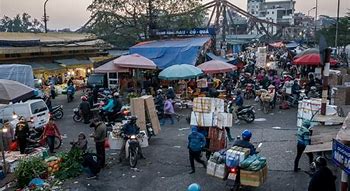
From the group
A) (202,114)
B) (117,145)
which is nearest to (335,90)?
(202,114)

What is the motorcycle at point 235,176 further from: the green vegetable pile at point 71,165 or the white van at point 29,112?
the white van at point 29,112

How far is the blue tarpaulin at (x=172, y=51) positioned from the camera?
21938 millimetres

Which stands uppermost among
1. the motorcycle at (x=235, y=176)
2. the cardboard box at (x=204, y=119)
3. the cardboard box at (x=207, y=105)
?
the cardboard box at (x=207, y=105)

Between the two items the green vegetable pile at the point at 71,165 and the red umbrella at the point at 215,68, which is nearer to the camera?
the green vegetable pile at the point at 71,165

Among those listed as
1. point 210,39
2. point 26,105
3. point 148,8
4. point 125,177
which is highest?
point 148,8

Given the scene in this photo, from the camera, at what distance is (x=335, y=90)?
13.3m

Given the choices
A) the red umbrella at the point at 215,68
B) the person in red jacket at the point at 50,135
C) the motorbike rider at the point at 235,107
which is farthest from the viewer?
the red umbrella at the point at 215,68

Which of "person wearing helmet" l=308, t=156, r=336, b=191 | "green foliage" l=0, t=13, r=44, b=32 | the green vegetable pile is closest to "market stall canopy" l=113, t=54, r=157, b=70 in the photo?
the green vegetable pile

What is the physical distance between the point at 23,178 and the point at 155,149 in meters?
4.19

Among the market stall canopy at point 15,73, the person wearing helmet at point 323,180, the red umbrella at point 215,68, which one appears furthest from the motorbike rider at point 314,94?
the market stall canopy at point 15,73

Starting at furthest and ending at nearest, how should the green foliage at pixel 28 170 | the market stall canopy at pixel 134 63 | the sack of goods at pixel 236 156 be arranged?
the market stall canopy at pixel 134 63, the green foliage at pixel 28 170, the sack of goods at pixel 236 156

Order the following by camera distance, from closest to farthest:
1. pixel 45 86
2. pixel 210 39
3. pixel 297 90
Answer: pixel 297 90 < pixel 210 39 < pixel 45 86

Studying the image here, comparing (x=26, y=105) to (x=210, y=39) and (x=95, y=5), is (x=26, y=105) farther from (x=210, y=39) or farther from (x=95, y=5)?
(x=95, y=5)

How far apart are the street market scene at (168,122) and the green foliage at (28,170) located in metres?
0.02
